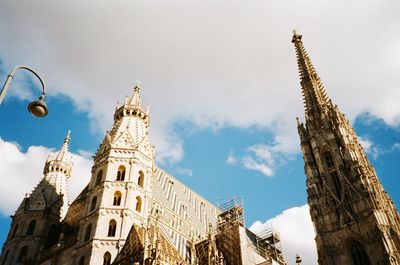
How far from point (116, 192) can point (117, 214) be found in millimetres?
2028

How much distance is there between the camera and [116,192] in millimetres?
27031

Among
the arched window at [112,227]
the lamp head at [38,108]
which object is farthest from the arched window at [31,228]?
the lamp head at [38,108]

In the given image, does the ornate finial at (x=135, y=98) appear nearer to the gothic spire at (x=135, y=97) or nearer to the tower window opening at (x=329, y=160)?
the gothic spire at (x=135, y=97)

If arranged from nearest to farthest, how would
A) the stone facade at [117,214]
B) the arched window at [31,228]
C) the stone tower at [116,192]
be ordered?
the stone facade at [117,214], the stone tower at [116,192], the arched window at [31,228]

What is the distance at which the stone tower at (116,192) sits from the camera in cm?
2392

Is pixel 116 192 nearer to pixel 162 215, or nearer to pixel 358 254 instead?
pixel 162 215

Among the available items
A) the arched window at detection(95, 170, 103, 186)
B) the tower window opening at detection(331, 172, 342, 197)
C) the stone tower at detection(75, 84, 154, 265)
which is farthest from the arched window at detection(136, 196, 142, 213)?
the tower window opening at detection(331, 172, 342, 197)

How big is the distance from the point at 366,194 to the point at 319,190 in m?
4.89

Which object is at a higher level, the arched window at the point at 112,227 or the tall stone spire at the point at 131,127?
the tall stone spire at the point at 131,127

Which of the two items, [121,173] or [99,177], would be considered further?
[99,177]

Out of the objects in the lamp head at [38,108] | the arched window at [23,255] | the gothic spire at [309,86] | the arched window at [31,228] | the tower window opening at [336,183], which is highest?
the gothic spire at [309,86]

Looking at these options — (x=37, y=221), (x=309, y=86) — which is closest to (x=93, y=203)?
(x=37, y=221)

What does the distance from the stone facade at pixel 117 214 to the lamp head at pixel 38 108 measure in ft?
41.1

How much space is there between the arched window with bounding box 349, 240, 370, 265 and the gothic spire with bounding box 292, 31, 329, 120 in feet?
57.9
